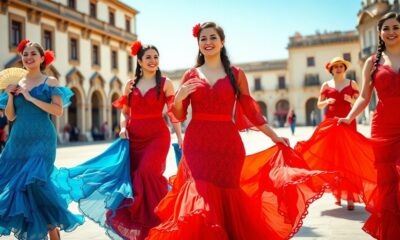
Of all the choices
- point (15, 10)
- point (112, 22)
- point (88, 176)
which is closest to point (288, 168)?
point (88, 176)

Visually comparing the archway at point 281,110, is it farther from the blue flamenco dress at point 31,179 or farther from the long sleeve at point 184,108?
the long sleeve at point 184,108

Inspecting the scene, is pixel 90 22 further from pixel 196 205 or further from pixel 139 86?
pixel 196 205

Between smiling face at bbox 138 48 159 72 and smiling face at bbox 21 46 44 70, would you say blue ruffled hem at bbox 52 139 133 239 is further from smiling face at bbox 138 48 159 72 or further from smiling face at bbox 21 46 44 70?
smiling face at bbox 21 46 44 70

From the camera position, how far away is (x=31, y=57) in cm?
444

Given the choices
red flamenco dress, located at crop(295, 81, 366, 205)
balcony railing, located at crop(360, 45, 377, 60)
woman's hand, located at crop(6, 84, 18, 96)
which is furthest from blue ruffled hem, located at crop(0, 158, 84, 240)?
balcony railing, located at crop(360, 45, 377, 60)

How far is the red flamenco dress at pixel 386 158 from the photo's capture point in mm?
3605

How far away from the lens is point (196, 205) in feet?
9.76

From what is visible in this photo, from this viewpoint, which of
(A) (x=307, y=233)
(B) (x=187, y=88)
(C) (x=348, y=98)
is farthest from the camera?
(C) (x=348, y=98)

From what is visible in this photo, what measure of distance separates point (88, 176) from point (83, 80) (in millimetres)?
27743

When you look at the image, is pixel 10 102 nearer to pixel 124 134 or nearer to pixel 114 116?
pixel 124 134

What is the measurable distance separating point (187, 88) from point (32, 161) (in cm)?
189

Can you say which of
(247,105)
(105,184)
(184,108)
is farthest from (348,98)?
(105,184)

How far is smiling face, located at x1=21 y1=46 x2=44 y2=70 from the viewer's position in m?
4.43

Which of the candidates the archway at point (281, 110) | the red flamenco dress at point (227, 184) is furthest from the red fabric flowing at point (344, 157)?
the archway at point (281, 110)
